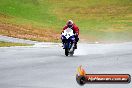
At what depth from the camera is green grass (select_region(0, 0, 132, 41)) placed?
188 feet

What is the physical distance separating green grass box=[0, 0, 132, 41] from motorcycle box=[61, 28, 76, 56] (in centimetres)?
2435

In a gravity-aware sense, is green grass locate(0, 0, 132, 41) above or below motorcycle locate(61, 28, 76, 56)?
below

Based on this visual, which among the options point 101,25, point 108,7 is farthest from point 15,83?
point 108,7

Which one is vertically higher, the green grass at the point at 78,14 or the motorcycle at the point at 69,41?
the motorcycle at the point at 69,41

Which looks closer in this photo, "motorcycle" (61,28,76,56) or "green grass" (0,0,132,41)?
"motorcycle" (61,28,76,56)

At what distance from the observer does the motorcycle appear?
84.8 feet

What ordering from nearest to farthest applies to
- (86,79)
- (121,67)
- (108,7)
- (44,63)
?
(86,79)
(121,67)
(44,63)
(108,7)

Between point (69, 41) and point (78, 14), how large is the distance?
4621 cm

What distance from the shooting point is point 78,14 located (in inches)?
2837

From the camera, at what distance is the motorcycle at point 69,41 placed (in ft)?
84.8

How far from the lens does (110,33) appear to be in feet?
172

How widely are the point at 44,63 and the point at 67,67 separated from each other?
2126 millimetres

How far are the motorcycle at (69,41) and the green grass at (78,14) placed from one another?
2435cm

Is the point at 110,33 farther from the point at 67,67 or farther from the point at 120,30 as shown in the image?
the point at 67,67
